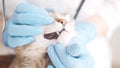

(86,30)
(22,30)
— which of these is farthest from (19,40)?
(86,30)

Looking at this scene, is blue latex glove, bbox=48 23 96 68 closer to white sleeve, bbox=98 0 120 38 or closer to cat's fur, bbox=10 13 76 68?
cat's fur, bbox=10 13 76 68

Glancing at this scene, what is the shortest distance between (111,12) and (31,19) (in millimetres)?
361

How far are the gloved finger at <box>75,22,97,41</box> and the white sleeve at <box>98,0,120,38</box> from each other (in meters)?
0.11

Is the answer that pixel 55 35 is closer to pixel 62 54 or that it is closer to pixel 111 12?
pixel 62 54

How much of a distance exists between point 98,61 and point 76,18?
0.14 meters

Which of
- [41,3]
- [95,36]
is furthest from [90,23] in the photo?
[41,3]

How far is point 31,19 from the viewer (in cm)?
50

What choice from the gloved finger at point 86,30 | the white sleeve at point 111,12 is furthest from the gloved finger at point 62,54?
the white sleeve at point 111,12

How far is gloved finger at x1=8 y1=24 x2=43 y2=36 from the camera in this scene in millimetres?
498

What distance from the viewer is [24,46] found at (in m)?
0.52

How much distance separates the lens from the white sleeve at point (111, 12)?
762 millimetres

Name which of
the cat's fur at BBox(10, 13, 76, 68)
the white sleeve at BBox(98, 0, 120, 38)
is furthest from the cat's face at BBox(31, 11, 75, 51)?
the white sleeve at BBox(98, 0, 120, 38)

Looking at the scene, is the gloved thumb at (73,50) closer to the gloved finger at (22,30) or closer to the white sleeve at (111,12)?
the gloved finger at (22,30)

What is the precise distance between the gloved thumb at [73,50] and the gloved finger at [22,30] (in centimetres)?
8
